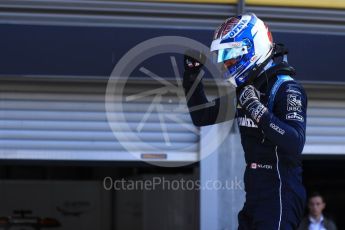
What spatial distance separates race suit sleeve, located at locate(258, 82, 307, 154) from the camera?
3.25 m

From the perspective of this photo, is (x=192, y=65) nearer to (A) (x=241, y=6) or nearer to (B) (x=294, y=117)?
(B) (x=294, y=117)

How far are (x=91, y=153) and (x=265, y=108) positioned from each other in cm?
358

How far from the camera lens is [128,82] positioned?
6578 mm

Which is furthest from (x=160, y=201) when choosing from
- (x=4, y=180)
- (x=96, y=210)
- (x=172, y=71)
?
(x=172, y=71)

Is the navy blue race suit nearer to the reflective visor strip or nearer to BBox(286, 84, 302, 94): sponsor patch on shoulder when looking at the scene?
BBox(286, 84, 302, 94): sponsor patch on shoulder

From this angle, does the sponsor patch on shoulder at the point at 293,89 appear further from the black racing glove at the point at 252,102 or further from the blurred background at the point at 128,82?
the blurred background at the point at 128,82

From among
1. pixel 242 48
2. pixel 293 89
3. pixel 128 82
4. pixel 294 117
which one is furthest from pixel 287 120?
pixel 128 82

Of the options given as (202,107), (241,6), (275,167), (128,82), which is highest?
(241,6)

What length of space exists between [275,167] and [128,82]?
10.8ft

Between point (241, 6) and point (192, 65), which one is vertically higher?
point (241, 6)

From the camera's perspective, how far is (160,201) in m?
9.95

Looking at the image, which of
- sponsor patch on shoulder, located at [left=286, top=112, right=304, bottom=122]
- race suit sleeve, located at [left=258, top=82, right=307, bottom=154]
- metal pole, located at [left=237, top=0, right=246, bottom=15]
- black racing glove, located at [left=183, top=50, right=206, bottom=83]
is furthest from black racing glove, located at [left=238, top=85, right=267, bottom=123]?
metal pole, located at [left=237, top=0, right=246, bottom=15]

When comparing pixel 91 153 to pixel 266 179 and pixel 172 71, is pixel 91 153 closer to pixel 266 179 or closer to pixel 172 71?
pixel 172 71

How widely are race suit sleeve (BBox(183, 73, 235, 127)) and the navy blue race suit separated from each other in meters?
0.44
